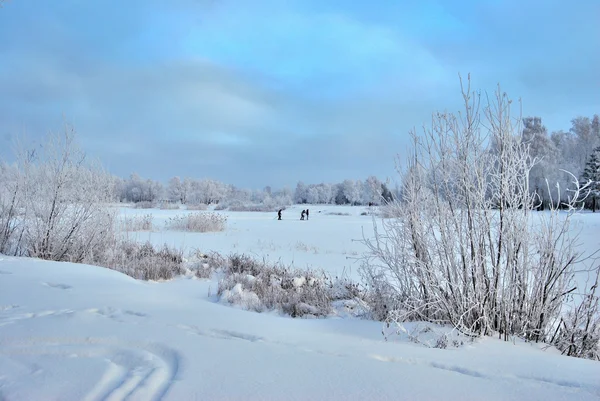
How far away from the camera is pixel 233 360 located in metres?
2.61

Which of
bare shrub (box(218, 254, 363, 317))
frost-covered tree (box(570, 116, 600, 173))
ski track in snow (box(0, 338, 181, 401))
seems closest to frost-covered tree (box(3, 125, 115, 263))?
bare shrub (box(218, 254, 363, 317))

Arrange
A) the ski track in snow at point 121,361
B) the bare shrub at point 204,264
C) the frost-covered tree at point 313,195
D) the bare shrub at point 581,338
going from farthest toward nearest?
1. the frost-covered tree at point 313,195
2. the bare shrub at point 204,264
3. the bare shrub at point 581,338
4. the ski track in snow at point 121,361

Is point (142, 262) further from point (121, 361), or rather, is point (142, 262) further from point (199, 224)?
point (199, 224)

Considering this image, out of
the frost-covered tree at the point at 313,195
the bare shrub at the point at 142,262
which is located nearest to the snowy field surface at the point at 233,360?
the bare shrub at the point at 142,262

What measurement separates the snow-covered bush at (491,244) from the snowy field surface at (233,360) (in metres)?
0.41

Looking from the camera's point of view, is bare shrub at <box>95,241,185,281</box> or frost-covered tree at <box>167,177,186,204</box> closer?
bare shrub at <box>95,241,185,281</box>

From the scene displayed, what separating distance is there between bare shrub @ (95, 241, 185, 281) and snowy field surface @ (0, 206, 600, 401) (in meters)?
2.95

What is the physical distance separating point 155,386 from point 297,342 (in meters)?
1.25

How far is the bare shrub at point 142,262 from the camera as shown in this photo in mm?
7312

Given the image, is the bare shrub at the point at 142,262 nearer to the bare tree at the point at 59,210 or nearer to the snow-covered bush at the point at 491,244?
the bare tree at the point at 59,210

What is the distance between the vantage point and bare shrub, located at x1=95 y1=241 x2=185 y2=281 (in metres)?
7.31

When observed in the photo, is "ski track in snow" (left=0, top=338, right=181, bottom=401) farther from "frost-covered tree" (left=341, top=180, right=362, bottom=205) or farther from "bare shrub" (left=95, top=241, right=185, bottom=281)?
"frost-covered tree" (left=341, top=180, right=362, bottom=205)

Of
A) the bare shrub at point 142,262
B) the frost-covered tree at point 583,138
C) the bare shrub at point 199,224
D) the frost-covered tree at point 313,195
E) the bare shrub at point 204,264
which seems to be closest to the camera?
the bare shrub at point 142,262

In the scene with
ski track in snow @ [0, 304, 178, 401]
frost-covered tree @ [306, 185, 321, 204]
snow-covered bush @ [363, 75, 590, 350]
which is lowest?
ski track in snow @ [0, 304, 178, 401]
